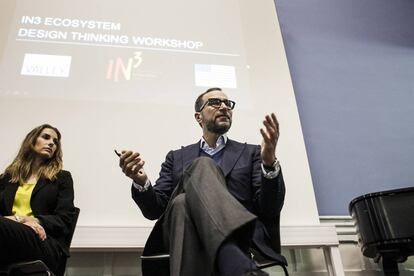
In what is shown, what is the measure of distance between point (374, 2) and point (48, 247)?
3357mm

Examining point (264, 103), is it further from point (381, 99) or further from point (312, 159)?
point (381, 99)

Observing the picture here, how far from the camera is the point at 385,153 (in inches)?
104

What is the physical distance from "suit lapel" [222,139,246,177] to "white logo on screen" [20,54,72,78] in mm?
1280

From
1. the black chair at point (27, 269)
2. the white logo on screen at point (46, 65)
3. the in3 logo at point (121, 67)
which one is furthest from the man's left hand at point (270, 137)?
the white logo on screen at point (46, 65)

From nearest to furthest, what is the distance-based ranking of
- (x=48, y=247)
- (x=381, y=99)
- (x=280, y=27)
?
1. (x=48, y=247)
2. (x=381, y=99)
3. (x=280, y=27)

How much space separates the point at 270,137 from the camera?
1.27 m

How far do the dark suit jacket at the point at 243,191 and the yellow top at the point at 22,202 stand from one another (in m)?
0.51

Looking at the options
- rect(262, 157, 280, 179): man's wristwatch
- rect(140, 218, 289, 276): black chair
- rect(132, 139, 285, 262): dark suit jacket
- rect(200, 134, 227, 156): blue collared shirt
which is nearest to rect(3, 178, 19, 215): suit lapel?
rect(132, 139, 285, 262): dark suit jacket

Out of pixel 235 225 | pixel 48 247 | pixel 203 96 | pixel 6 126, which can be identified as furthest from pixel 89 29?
pixel 235 225

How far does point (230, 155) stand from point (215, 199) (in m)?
0.58

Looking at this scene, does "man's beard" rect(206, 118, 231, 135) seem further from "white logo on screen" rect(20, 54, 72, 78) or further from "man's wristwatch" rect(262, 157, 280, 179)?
"white logo on screen" rect(20, 54, 72, 78)

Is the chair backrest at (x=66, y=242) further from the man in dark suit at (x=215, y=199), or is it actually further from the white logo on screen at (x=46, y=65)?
the white logo on screen at (x=46, y=65)

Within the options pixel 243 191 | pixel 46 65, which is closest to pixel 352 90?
pixel 243 191

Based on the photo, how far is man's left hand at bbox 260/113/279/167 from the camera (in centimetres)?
127
